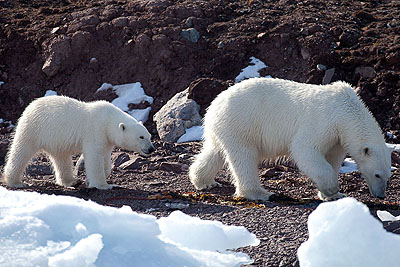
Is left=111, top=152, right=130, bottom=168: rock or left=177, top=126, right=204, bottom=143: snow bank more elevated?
left=111, top=152, right=130, bottom=168: rock

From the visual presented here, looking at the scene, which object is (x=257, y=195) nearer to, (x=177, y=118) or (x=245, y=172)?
(x=245, y=172)

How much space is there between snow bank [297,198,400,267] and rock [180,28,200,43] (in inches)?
549

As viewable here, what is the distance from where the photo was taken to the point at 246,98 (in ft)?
26.6

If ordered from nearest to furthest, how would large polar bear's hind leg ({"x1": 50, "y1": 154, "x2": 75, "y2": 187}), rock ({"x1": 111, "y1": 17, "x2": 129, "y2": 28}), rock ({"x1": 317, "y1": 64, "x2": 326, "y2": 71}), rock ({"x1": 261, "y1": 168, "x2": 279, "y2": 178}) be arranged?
1. large polar bear's hind leg ({"x1": 50, "y1": 154, "x2": 75, "y2": 187})
2. rock ({"x1": 261, "y1": 168, "x2": 279, "y2": 178})
3. rock ({"x1": 317, "y1": 64, "x2": 326, "y2": 71})
4. rock ({"x1": 111, "y1": 17, "x2": 129, "y2": 28})

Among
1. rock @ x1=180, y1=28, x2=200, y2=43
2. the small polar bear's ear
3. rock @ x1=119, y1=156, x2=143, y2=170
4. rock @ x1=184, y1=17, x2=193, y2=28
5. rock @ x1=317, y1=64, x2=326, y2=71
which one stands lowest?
rock @ x1=317, y1=64, x2=326, y2=71

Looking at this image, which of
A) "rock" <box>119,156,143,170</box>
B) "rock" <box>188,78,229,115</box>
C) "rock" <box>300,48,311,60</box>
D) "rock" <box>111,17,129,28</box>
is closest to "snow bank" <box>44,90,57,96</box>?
"rock" <box>111,17,129,28</box>

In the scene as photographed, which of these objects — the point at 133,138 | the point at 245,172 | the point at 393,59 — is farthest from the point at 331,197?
the point at 393,59

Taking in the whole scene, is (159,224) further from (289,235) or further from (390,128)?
(390,128)

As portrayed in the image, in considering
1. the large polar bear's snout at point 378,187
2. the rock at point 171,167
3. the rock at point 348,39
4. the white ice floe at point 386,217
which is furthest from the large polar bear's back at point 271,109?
the rock at point 348,39

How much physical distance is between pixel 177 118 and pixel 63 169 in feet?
15.1

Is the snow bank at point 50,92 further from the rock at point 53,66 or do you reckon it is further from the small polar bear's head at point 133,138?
the small polar bear's head at point 133,138

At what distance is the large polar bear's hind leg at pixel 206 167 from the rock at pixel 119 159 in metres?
2.60

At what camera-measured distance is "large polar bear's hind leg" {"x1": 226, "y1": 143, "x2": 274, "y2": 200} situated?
7.90m

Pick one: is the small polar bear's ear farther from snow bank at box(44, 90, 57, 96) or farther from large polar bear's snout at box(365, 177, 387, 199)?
snow bank at box(44, 90, 57, 96)
